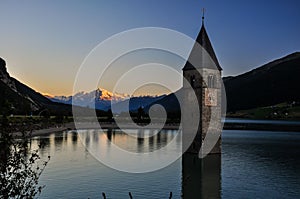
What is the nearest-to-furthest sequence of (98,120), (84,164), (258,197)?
(258,197)
(84,164)
(98,120)

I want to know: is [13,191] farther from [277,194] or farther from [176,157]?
[176,157]

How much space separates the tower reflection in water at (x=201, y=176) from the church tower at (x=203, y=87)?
3.31m

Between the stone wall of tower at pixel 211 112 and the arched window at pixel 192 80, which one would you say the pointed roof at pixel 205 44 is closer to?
the arched window at pixel 192 80

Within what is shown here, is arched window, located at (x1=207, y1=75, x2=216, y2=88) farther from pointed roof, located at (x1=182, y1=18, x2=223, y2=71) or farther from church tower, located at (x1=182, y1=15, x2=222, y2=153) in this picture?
pointed roof, located at (x1=182, y1=18, x2=223, y2=71)

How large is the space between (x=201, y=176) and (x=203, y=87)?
15.4 metres

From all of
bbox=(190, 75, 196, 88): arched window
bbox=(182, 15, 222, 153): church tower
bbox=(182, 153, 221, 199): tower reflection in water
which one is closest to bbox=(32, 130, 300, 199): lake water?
bbox=(182, 153, 221, 199): tower reflection in water

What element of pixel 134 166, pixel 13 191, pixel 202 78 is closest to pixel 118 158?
pixel 134 166

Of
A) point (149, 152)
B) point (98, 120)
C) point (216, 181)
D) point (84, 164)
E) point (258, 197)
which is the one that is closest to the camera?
point (258, 197)

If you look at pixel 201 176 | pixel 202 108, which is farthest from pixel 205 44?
pixel 201 176

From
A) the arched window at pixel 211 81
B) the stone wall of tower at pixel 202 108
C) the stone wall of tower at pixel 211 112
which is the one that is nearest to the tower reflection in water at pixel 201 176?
the stone wall of tower at pixel 202 108

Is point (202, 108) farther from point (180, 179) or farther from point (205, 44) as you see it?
point (180, 179)

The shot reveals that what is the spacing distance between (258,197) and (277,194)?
6.30 ft

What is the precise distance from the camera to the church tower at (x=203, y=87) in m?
46.2

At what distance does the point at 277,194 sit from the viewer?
26484 millimetres
